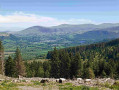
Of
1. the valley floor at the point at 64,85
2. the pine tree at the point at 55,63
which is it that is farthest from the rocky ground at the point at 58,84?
the pine tree at the point at 55,63

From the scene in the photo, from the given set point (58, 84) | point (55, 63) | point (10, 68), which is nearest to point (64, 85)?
point (58, 84)

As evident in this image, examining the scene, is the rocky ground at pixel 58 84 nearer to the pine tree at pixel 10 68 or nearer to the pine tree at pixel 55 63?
the pine tree at pixel 10 68

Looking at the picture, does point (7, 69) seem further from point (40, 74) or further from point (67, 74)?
point (67, 74)

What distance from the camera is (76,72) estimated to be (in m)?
68.2

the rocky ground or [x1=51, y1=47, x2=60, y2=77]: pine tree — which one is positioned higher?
the rocky ground

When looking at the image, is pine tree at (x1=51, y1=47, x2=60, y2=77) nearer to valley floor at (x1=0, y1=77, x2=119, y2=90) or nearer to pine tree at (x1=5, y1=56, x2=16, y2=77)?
pine tree at (x1=5, y1=56, x2=16, y2=77)

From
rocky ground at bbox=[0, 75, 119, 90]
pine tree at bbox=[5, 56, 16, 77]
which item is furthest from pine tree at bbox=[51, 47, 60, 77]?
rocky ground at bbox=[0, 75, 119, 90]

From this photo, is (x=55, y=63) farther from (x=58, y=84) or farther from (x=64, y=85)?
(x=64, y=85)

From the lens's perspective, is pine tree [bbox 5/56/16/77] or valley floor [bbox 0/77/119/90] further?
pine tree [bbox 5/56/16/77]

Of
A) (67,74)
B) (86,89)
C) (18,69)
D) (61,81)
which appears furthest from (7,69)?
(86,89)

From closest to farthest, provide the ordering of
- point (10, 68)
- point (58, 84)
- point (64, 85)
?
point (64, 85) → point (58, 84) → point (10, 68)

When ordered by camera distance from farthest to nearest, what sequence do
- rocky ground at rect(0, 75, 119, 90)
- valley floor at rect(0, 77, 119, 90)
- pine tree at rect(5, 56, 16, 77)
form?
pine tree at rect(5, 56, 16, 77), rocky ground at rect(0, 75, 119, 90), valley floor at rect(0, 77, 119, 90)

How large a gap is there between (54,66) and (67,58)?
27.6 ft

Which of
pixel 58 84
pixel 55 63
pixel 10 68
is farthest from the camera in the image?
pixel 55 63
